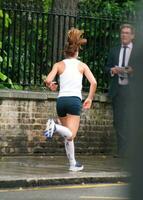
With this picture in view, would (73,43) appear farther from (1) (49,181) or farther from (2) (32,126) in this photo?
(2) (32,126)

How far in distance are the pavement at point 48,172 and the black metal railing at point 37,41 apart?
5.86 ft

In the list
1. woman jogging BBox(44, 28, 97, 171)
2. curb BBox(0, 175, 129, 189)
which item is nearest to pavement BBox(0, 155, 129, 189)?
curb BBox(0, 175, 129, 189)

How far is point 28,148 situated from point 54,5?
3222 mm

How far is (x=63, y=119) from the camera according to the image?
32.1 ft

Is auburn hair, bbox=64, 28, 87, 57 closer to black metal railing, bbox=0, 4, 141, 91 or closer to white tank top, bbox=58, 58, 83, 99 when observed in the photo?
white tank top, bbox=58, 58, 83, 99

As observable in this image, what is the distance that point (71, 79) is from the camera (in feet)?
31.7

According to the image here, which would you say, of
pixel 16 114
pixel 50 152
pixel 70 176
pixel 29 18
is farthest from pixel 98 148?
pixel 70 176

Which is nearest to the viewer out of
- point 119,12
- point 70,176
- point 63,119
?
point 70,176

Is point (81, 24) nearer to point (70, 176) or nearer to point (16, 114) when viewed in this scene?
point (16, 114)

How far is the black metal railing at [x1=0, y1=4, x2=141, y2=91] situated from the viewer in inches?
479

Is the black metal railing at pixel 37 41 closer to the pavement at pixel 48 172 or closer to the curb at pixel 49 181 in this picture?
the pavement at pixel 48 172

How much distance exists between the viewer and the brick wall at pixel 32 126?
11578 millimetres

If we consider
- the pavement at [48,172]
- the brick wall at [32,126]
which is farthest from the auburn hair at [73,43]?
the brick wall at [32,126]

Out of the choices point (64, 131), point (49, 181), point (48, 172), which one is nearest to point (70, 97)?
point (64, 131)
